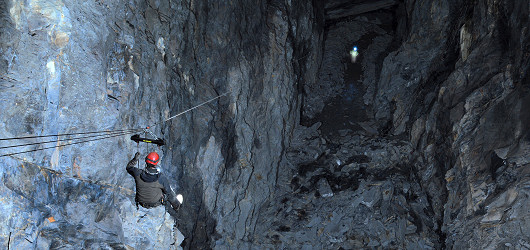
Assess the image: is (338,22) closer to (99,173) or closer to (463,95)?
(463,95)

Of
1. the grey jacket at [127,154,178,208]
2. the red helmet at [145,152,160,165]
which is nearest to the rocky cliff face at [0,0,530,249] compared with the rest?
the grey jacket at [127,154,178,208]

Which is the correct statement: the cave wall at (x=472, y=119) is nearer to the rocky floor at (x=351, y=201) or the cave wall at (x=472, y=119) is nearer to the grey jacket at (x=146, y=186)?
the rocky floor at (x=351, y=201)

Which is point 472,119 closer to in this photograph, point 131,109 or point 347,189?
point 347,189

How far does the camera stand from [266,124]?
14328 mm

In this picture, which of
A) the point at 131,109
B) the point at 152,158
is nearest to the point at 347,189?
the point at 152,158

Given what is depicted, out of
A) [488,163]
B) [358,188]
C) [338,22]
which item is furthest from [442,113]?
[338,22]

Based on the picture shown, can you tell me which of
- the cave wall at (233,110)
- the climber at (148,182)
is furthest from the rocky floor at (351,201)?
the climber at (148,182)

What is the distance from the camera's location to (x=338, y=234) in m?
13.0

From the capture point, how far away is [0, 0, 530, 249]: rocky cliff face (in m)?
5.81

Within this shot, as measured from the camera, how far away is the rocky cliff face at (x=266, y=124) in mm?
5809

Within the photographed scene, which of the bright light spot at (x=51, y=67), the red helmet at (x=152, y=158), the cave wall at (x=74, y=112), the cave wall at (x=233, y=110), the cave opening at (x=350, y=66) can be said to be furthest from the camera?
the cave opening at (x=350, y=66)

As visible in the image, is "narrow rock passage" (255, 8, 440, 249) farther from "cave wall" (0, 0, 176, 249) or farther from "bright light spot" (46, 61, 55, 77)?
"bright light spot" (46, 61, 55, 77)

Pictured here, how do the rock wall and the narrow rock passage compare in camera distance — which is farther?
the narrow rock passage

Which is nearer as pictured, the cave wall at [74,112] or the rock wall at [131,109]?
the cave wall at [74,112]
